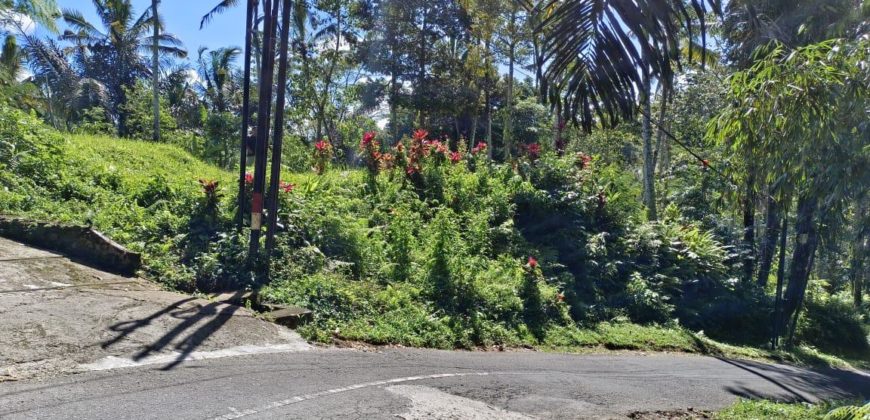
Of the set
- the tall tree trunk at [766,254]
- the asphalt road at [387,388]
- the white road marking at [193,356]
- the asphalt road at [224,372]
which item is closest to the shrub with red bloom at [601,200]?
the tall tree trunk at [766,254]

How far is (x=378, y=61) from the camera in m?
27.4

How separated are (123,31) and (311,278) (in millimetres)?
25665

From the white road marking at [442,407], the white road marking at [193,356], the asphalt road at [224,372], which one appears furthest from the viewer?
the white road marking at [442,407]

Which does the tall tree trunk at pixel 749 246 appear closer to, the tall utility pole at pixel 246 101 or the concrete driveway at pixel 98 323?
the tall utility pole at pixel 246 101

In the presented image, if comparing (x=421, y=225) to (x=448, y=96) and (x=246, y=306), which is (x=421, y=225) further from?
(x=448, y=96)

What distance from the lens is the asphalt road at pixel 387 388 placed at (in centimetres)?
528

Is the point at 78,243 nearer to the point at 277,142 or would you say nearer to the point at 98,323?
the point at 98,323

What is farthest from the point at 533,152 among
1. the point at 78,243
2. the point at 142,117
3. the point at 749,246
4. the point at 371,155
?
the point at 142,117

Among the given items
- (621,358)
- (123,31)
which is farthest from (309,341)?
(123,31)

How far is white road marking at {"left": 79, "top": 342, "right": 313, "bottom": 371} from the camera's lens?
604 cm

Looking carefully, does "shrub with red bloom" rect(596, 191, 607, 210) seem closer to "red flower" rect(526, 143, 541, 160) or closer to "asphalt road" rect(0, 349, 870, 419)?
"red flower" rect(526, 143, 541, 160)

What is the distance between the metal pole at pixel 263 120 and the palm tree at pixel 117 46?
17.6 meters

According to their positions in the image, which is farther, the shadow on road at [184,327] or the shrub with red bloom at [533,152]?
the shrub with red bloom at [533,152]

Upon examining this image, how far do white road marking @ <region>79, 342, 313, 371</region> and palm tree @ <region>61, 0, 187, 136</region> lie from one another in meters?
21.2
